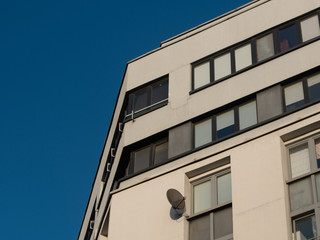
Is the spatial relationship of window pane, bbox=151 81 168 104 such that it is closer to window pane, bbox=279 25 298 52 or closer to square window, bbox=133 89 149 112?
square window, bbox=133 89 149 112

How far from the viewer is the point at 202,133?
2797 centimetres

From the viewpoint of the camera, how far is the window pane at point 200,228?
2439 centimetres

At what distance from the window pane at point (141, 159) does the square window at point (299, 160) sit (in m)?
5.66

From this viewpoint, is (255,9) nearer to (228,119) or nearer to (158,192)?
(228,119)

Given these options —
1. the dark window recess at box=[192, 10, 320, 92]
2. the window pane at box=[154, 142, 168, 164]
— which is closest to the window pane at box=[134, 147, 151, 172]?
the window pane at box=[154, 142, 168, 164]

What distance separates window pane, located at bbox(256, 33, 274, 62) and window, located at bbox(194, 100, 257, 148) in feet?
6.36

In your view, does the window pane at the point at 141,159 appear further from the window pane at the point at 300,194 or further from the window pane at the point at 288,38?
the window pane at the point at 300,194

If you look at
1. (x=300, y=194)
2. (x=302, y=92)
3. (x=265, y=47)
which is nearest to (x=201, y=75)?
(x=265, y=47)

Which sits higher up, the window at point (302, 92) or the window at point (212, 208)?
the window at point (302, 92)

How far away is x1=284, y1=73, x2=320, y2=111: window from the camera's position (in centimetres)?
2648

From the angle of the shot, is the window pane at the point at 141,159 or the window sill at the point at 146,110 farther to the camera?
the window sill at the point at 146,110

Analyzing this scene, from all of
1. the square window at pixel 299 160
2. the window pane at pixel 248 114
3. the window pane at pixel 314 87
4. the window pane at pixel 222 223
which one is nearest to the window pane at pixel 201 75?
the window pane at pixel 248 114

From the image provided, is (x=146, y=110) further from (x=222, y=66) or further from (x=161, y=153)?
(x=222, y=66)

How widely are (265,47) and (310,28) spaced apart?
5.38 ft
